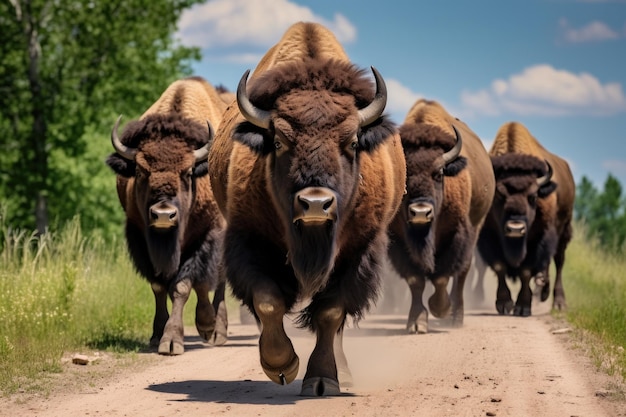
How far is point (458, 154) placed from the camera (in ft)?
41.1

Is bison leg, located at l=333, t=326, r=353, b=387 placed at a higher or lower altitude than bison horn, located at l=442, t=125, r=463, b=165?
lower

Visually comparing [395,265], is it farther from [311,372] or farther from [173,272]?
[311,372]

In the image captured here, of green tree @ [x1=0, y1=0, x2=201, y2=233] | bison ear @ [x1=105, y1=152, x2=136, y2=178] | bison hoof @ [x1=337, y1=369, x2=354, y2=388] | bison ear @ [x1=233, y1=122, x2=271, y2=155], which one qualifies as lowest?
bison hoof @ [x1=337, y1=369, x2=354, y2=388]

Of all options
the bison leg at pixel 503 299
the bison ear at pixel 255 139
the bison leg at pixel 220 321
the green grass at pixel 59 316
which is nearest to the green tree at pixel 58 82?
the green grass at pixel 59 316

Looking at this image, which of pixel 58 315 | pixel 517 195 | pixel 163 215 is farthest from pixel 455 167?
pixel 58 315

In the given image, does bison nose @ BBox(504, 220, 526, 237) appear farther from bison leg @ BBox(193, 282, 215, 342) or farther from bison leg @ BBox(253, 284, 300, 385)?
bison leg @ BBox(253, 284, 300, 385)

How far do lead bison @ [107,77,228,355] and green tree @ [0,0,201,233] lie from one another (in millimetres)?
11667

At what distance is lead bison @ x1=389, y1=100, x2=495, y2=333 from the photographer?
12.0 meters

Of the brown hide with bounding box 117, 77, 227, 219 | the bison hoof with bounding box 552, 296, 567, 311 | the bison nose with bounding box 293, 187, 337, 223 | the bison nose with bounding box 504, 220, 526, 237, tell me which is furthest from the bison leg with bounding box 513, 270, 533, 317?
the bison nose with bounding box 293, 187, 337, 223

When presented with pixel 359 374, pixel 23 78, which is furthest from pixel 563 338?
pixel 23 78

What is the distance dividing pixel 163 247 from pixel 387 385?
3.35 m

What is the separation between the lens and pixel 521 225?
49.8ft

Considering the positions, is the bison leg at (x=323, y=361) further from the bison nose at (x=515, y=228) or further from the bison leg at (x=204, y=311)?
the bison nose at (x=515, y=228)

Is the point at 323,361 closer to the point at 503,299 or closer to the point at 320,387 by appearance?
the point at 320,387
